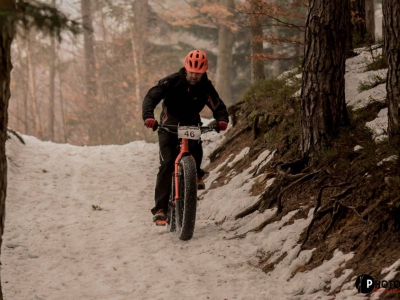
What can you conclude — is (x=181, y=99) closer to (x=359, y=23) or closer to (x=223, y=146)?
(x=223, y=146)

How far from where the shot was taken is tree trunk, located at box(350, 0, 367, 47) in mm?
10422

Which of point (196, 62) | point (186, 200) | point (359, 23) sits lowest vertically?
point (186, 200)

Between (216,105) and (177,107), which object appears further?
(216,105)

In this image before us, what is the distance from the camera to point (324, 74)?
7.08 meters

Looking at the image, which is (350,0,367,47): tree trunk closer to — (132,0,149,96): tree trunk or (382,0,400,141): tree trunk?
(382,0,400,141): tree trunk

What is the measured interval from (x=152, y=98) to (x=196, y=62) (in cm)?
77

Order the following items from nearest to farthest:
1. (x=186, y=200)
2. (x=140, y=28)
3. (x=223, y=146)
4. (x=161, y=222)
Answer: (x=186, y=200)
(x=161, y=222)
(x=223, y=146)
(x=140, y=28)

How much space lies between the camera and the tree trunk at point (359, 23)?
1042 centimetres

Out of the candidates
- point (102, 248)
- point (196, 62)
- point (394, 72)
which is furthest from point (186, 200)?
point (394, 72)

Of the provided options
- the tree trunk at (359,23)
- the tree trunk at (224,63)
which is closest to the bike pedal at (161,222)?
the tree trunk at (359,23)

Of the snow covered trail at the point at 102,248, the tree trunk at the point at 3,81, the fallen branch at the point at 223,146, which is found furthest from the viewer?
the fallen branch at the point at 223,146

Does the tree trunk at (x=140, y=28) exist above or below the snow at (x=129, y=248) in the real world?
above

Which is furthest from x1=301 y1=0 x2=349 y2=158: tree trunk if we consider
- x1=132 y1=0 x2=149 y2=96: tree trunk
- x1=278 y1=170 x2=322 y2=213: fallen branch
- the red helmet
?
x1=132 y1=0 x2=149 y2=96: tree trunk

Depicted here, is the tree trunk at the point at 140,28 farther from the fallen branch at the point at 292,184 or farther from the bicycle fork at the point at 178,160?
the fallen branch at the point at 292,184
